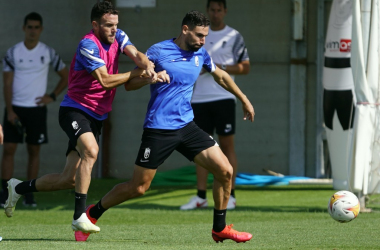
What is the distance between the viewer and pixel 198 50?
770 cm

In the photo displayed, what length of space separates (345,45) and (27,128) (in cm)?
468

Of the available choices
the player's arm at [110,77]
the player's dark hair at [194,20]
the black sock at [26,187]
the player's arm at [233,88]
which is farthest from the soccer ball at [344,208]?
the black sock at [26,187]

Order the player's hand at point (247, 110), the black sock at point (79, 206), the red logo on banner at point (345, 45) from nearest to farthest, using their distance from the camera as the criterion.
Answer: the black sock at point (79, 206), the player's hand at point (247, 110), the red logo on banner at point (345, 45)

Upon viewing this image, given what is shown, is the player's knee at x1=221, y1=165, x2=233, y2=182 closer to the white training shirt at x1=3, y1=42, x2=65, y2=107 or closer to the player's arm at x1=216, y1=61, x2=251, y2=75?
the player's arm at x1=216, y1=61, x2=251, y2=75

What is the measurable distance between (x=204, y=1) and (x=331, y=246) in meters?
Answer: 8.51

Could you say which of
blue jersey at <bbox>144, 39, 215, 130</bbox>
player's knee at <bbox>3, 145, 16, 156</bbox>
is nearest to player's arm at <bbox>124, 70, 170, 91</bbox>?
blue jersey at <bbox>144, 39, 215, 130</bbox>

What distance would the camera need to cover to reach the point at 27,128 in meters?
11.6

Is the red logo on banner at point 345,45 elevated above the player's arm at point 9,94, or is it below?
above

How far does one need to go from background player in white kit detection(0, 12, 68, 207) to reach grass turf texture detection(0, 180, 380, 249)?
2.92 feet

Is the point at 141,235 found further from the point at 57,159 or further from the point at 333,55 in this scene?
the point at 57,159

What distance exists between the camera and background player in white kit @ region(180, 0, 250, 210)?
35.5 ft

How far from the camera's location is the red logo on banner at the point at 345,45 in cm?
1072

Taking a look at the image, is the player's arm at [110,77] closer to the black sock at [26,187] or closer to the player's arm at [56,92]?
the black sock at [26,187]

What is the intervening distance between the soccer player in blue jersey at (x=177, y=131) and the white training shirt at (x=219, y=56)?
325 cm
